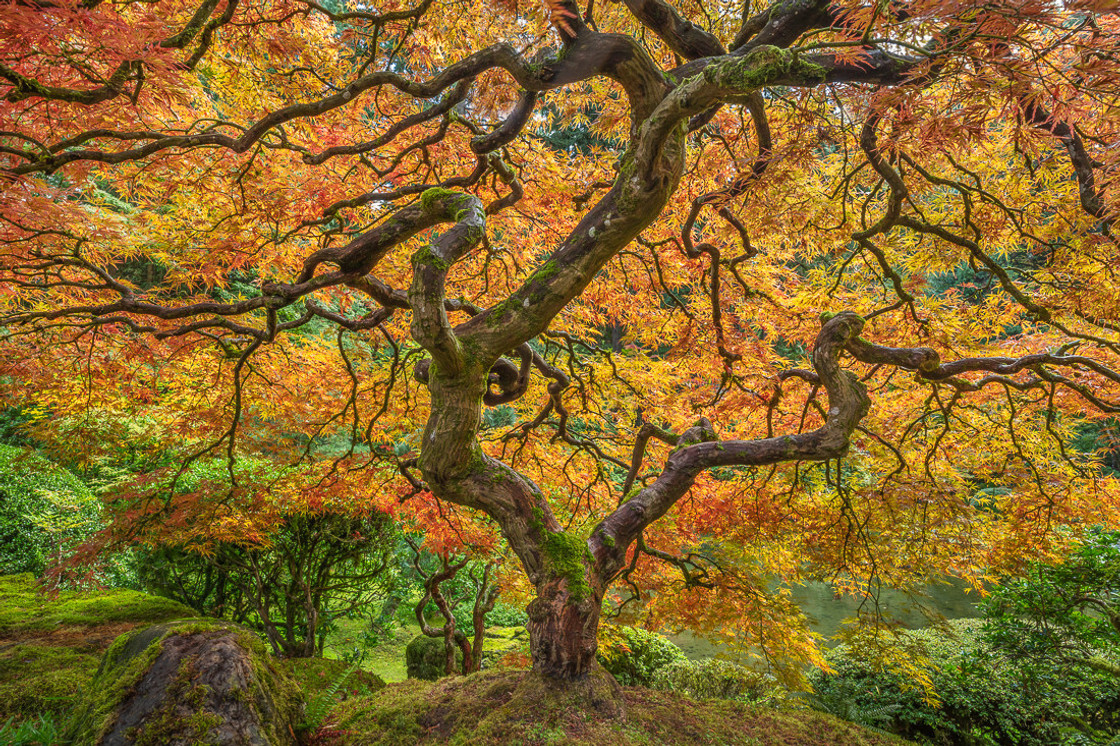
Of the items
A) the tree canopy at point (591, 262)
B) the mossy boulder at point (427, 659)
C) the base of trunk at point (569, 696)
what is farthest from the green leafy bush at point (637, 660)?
the base of trunk at point (569, 696)

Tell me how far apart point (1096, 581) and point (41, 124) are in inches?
301

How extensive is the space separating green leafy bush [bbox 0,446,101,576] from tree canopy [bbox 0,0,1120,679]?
177cm

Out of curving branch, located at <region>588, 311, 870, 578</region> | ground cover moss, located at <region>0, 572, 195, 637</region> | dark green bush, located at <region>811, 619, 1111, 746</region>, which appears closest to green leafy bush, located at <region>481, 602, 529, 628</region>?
dark green bush, located at <region>811, 619, 1111, 746</region>

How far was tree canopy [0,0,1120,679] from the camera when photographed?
A: 6.81 feet

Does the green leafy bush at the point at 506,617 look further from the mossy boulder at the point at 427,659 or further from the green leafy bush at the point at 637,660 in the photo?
the green leafy bush at the point at 637,660

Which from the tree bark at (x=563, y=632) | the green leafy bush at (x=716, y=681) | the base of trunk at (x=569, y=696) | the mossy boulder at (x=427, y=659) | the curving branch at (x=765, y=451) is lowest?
the mossy boulder at (x=427, y=659)

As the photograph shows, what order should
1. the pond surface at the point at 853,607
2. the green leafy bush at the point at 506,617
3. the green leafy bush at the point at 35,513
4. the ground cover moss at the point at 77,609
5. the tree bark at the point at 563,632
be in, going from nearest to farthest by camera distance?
the tree bark at the point at 563,632 → the ground cover moss at the point at 77,609 → the green leafy bush at the point at 35,513 → the pond surface at the point at 853,607 → the green leafy bush at the point at 506,617

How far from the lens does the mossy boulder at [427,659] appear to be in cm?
505

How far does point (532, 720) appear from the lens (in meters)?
2.10

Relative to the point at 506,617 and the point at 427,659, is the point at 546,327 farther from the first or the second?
the point at 506,617

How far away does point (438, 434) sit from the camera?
7.07ft

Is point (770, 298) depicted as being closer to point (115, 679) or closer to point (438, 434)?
point (438, 434)

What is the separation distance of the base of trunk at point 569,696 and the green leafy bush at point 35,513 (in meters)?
5.72

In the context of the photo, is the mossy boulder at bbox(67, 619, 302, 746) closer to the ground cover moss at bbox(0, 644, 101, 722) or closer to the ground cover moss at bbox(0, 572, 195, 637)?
the ground cover moss at bbox(0, 644, 101, 722)
